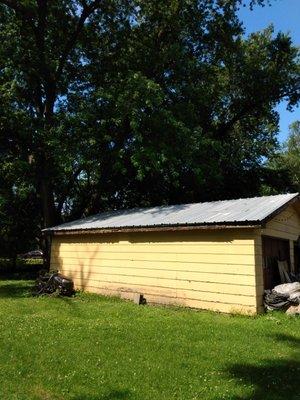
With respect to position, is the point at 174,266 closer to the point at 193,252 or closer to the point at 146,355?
the point at 193,252

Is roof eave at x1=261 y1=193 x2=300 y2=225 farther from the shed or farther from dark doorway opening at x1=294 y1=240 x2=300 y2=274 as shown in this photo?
dark doorway opening at x1=294 y1=240 x2=300 y2=274

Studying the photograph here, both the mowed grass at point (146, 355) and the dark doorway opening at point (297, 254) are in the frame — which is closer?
the mowed grass at point (146, 355)

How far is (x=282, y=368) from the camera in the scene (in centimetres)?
850

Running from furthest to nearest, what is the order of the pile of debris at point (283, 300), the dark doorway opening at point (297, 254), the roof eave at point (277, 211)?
the dark doorway opening at point (297, 254) < the pile of debris at point (283, 300) < the roof eave at point (277, 211)

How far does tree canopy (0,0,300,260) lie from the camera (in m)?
22.7

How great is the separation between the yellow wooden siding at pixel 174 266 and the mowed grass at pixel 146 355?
95 cm

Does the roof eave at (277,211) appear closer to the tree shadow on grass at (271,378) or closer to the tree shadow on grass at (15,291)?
the tree shadow on grass at (271,378)

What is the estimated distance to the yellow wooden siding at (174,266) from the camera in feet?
45.3

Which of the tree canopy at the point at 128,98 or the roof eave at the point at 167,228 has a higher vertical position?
the tree canopy at the point at 128,98

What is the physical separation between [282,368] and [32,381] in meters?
4.47

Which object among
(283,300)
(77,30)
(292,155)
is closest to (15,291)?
(283,300)

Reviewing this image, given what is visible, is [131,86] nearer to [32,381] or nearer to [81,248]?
[81,248]

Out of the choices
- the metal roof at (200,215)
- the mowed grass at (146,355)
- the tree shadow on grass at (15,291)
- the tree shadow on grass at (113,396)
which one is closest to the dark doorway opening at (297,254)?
the metal roof at (200,215)

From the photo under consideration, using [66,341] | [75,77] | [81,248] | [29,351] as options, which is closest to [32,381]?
[29,351]
